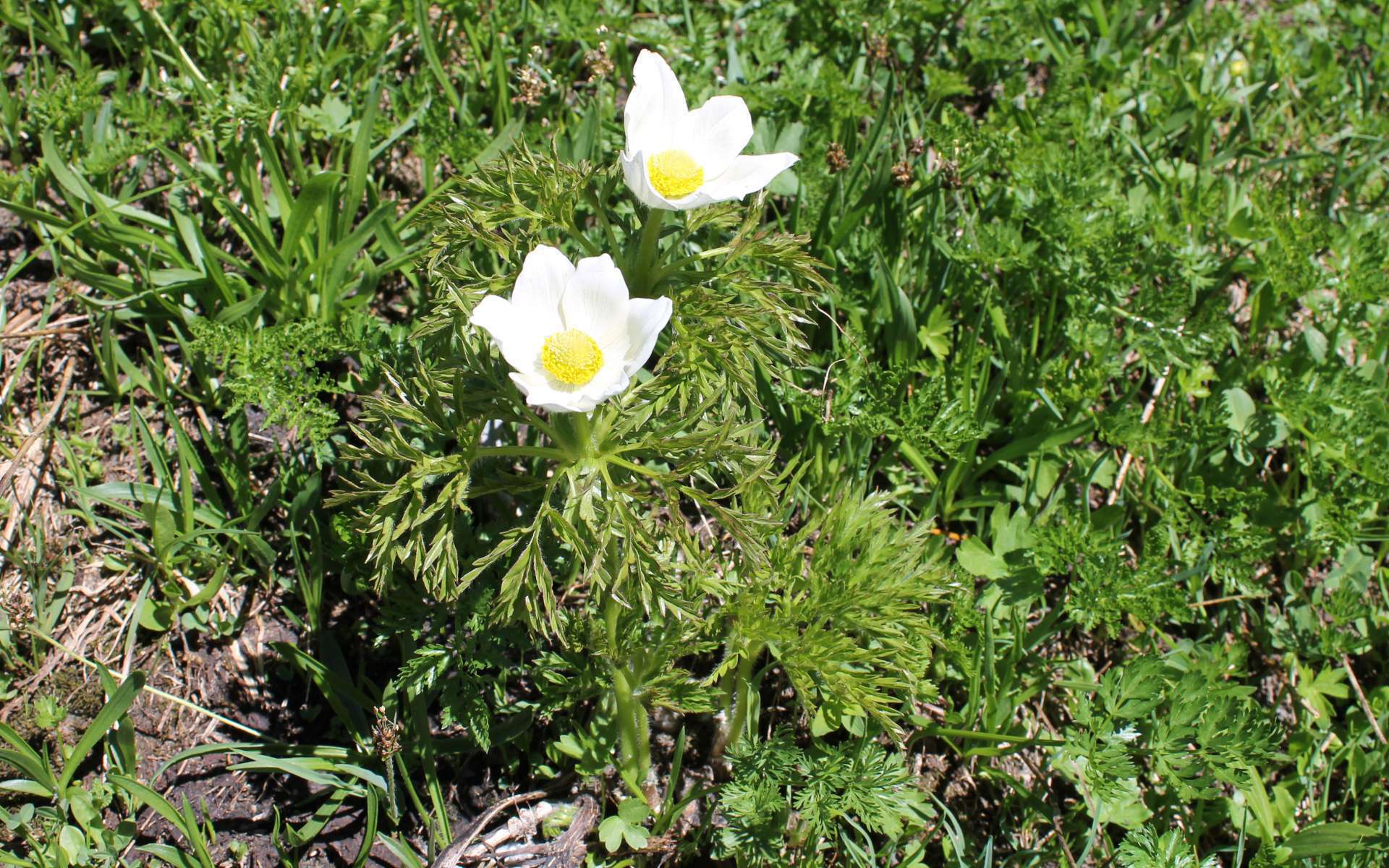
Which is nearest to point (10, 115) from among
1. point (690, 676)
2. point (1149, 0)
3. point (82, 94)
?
point (82, 94)

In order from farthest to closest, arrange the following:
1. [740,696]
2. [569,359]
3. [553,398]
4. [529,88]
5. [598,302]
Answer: [529,88] → [740,696] → [598,302] → [569,359] → [553,398]

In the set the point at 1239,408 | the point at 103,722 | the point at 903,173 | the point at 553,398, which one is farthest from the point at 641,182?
the point at 1239,408

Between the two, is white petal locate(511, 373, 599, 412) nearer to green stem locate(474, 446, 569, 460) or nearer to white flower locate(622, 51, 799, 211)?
green stem locate(474, 446, 569, 460)

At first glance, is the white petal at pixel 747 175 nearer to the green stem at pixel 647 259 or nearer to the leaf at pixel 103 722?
the green stem at pixel 647 259

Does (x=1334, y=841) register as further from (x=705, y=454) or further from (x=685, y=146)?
(x=685, y=146)

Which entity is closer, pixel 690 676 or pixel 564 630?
pixel 564 630

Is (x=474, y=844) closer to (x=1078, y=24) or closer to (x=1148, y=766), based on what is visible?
(x=1148, y=766)

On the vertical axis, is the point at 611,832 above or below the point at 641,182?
below

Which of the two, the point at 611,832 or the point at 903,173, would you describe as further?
the point at 903,173

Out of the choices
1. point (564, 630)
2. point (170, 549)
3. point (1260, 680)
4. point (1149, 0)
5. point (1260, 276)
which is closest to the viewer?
point (564, 630)
